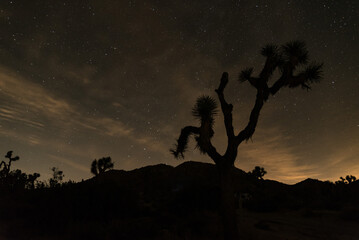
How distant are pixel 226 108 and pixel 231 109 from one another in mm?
249

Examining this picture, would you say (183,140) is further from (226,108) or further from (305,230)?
(305,230)

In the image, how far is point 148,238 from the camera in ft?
26.1

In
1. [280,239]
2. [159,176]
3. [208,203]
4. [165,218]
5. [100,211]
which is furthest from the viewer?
[159,176]

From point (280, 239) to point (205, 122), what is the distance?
509 centimetres

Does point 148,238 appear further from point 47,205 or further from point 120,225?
point 47,205

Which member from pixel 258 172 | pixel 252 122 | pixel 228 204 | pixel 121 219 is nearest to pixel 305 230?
pixel 228 204

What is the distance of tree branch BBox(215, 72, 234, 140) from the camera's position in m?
9.41

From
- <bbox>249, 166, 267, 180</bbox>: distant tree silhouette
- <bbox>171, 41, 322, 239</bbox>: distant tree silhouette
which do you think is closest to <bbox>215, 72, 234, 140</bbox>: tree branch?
<bbox>171, 41, 322, 239</bbox>: distant tree silhouette

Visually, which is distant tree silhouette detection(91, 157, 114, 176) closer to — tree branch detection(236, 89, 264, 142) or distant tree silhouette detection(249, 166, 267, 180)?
distant tree silhouette detection(249, 166, 267, 180)

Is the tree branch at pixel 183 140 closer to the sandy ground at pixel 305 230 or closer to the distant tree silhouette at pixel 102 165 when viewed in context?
the sandy ground at pixel 305 230

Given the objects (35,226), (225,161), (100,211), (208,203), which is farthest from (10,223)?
(208,203)

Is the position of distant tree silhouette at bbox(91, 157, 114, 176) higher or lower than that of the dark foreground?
higher

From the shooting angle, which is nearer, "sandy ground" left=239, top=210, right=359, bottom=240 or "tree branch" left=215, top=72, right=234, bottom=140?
"sandy ground" left=239, top=210, right=359, bottom=240

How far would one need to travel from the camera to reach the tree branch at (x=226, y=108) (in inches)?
371
